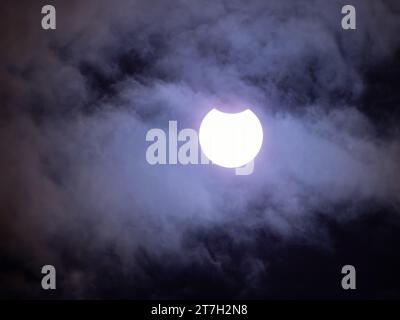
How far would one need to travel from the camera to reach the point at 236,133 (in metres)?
1.83

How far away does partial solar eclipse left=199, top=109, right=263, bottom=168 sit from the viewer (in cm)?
180

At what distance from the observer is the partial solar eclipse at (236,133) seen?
5.91 feet

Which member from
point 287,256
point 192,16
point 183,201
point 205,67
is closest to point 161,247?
point 183,201

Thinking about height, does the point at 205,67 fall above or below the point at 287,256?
above

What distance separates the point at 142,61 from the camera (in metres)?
1.79

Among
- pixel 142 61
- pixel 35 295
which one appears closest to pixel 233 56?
pixel 142 61

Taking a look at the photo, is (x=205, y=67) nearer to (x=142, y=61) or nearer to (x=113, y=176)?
(x=142, y=61)

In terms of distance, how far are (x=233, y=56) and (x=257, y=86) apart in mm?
135

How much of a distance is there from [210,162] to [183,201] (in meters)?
0.17

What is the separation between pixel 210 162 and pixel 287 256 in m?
0.42
